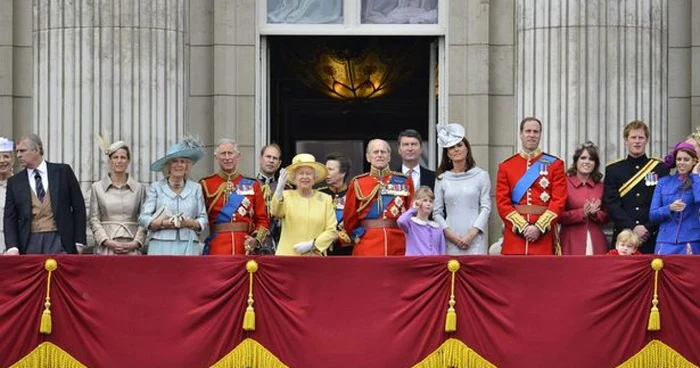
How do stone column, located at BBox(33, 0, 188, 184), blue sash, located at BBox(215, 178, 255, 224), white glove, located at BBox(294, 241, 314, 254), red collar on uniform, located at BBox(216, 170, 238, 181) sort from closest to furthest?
white glove, located at BBox(294, 241, 314, 254), blue sash, located at BBox(215, 178, 255, 224), red collar on uniform, located at BBox(216, 170, 238, 181), stone column, located at BBox(33, 0, 188, 184)

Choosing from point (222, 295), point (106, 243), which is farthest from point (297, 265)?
point (106, 243)

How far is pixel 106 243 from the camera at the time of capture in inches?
795

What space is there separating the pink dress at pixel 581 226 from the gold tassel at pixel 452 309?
71.5 inches

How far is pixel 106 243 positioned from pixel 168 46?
2.97 metres

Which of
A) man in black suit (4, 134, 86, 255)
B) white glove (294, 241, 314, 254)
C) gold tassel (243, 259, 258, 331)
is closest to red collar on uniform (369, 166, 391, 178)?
white glove (294, 241, 314, 254)

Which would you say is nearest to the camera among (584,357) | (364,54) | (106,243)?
(584,357)

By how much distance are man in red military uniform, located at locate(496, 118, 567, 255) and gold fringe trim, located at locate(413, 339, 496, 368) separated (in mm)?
1567

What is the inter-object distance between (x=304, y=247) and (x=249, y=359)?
1.34 meters

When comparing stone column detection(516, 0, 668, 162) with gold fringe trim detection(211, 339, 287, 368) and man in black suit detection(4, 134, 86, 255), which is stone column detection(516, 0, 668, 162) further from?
man in black suit detection(4, 134, 86, 255)

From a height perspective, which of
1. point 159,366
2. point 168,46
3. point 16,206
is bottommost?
point 159,366

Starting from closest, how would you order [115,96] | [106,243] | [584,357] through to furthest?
[584,357], [106,243], [115,96]

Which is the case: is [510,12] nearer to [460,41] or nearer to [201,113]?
[460,41]

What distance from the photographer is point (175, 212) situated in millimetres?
20062

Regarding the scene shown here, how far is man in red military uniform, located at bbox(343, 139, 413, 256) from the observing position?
785 inches
